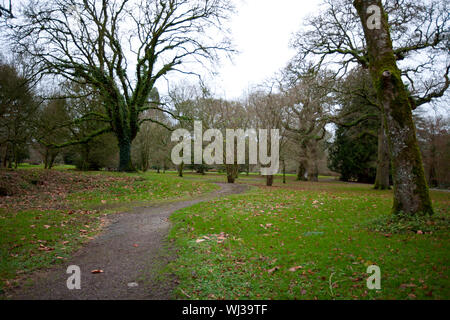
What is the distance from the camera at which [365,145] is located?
3562 centimetres

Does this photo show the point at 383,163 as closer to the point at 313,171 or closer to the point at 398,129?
the point at 398,129

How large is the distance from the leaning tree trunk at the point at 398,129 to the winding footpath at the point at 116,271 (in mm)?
5889

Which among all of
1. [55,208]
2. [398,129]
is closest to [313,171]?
[398,129]

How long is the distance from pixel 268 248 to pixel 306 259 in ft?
3.15

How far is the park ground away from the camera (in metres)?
3.41

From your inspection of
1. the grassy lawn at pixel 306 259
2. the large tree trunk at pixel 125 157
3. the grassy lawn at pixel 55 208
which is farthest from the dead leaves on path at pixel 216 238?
the large tree trunk at pixel 125 157

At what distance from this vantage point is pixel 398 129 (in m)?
6.08

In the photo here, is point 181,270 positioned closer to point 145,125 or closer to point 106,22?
point 106,22

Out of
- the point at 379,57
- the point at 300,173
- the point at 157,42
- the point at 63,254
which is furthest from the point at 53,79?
the point at 300,173

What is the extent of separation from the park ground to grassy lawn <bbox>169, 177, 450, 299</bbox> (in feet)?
0.05

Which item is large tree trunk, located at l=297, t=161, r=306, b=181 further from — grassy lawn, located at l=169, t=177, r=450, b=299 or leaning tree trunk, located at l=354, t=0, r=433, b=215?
leaning tree trunk, located at l=354, t=0, r=433, b=215

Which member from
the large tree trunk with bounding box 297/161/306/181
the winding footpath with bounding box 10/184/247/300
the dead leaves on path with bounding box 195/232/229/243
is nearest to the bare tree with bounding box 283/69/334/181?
the large tree trunk with bounding box 297/161/306/181

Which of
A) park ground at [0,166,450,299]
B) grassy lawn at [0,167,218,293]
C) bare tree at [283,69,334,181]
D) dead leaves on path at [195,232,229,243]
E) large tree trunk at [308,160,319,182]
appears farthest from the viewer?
large tree trunk at [308,160,319,182]

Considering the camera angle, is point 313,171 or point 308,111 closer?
point 308,111
